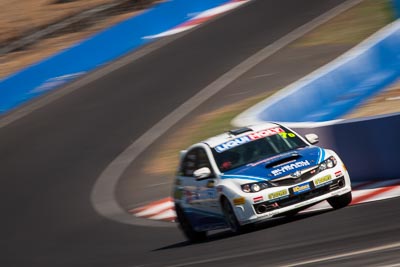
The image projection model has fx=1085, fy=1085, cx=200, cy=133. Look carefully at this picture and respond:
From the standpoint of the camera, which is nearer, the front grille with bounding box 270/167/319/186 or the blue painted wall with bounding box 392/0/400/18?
the front grille with bounding box 270/167/319/186

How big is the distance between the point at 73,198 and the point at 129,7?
16216 millimetres

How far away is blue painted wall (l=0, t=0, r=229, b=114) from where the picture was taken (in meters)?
27.1

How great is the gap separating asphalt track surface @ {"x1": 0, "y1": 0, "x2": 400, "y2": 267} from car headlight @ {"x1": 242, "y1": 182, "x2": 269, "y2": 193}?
0.45 metres

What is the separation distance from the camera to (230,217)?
39.3 feet

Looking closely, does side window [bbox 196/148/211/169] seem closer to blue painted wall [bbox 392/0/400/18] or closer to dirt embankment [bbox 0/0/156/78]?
blue painted wall [bbox 392/0/400/18]

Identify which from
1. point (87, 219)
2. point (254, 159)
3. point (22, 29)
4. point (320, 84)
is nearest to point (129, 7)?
point (22, 29)

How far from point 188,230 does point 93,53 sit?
16.2 meters

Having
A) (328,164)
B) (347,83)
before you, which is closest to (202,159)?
(328,164)

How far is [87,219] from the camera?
1627 centimetres

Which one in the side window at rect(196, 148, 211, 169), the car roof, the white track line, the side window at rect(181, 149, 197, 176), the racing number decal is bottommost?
the side window at rect(181, 149, 197, 176)

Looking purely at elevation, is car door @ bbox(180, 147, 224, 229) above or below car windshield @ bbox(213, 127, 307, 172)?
below

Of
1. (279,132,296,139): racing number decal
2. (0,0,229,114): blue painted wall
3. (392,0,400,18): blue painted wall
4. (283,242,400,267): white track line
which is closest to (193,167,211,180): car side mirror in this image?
(279,132,296,139): racing number decal

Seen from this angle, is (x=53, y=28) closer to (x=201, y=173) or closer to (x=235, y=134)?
(x=235, y=134)

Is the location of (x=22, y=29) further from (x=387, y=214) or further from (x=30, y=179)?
(x=387, y=214)
